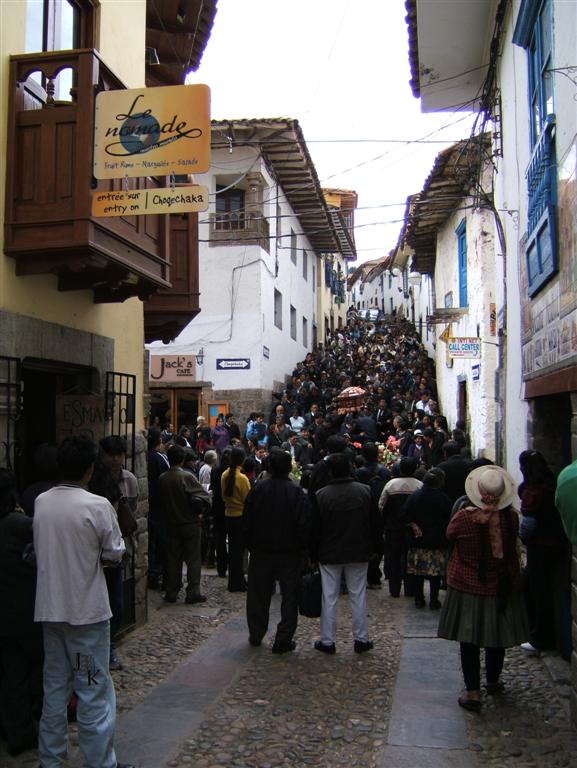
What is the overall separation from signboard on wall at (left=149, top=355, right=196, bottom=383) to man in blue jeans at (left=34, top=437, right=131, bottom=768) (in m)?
16.5

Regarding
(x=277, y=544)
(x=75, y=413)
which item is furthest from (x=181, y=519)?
(x=75, y=413)

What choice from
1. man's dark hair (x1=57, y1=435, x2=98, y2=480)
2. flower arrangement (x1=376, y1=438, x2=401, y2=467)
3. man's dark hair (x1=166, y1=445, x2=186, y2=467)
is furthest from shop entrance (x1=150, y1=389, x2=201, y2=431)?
man's dark hair (x1=57, y1=435, x2=98, y2=480)

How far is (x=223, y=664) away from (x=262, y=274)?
15.4 meters

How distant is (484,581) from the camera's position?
502 cm

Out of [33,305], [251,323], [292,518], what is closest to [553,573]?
[292,518]

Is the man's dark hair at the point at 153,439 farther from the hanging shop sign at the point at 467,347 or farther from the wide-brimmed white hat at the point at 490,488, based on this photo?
the hanging shop sign at the point at 467,347

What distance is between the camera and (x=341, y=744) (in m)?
4.58

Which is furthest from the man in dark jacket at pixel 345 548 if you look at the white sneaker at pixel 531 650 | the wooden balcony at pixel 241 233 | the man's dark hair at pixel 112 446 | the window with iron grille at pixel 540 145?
the wooden balcony at pixel 241 233

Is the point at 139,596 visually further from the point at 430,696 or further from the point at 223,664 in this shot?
the point at 430,696

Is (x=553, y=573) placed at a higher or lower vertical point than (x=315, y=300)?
lower

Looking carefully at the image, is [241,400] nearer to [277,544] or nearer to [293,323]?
Answer: [293,323]

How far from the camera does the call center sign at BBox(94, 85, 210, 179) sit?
17.7 feet

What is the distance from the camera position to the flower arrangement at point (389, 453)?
14.1 m

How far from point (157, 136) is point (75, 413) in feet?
8.36
